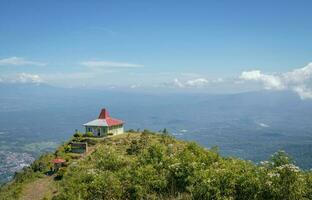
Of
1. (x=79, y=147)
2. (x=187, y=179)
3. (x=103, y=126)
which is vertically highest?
(x=187, y=179)

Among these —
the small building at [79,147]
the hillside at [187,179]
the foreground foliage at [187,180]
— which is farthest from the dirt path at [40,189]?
the hillside at [187,179]

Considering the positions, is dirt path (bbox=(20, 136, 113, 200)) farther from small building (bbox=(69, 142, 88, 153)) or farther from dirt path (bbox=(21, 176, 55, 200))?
small building (bbox=(69, 142, 88, 153))

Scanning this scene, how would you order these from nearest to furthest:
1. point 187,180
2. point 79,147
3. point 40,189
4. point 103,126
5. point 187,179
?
point 187,179 < point 187,180 < point 40,189 < point 79,147 < point 103,126

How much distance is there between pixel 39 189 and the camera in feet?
120

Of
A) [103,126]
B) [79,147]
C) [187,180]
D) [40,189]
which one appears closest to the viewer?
[187,180]

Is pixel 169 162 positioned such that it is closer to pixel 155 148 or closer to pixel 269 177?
pixel 155 148

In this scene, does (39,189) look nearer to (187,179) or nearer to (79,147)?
(79,147)

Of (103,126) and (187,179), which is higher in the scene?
(187,179)

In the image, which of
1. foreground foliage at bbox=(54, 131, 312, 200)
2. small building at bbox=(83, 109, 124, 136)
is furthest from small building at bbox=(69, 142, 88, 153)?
foreground foliage at bbox=(54, 131, 312, 200)

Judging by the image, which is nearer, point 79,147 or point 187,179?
point 187,179

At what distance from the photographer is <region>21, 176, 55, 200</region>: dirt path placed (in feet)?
113

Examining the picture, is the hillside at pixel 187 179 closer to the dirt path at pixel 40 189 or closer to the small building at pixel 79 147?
the dirt path at pixel 40 189

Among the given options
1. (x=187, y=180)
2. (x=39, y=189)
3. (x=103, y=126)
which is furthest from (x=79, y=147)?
(x=187, y=180)

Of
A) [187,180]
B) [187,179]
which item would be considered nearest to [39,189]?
[187,180]
